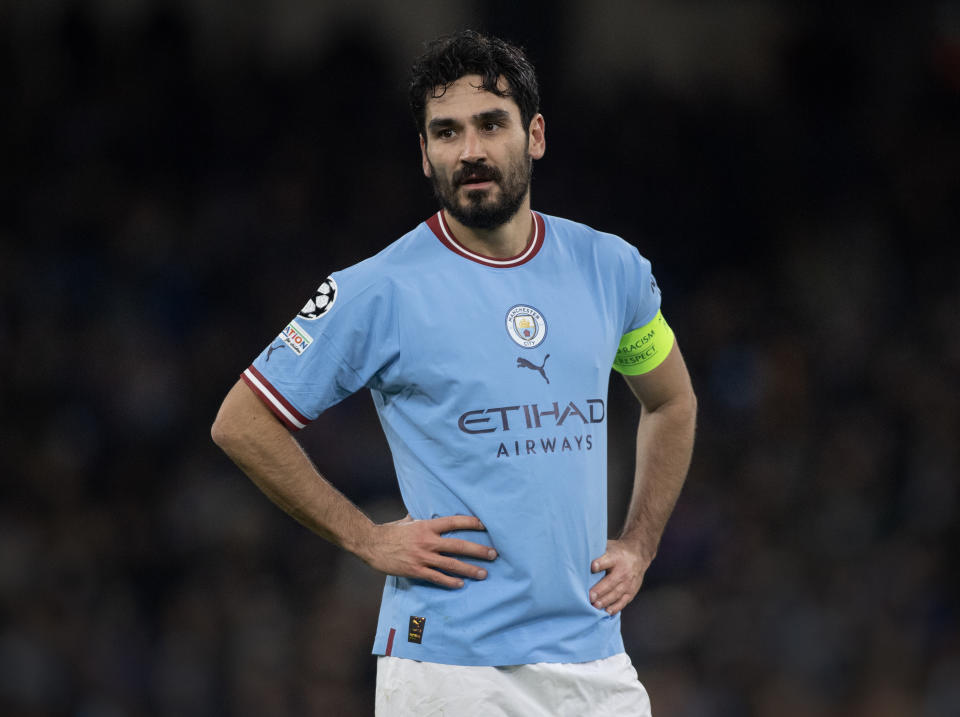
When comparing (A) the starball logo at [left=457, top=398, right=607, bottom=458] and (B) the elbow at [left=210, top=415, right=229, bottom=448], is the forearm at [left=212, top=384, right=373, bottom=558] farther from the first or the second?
(A) the starball logo at [left=457, top=398, right=607, bottom=458]

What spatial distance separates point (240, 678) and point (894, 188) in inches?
229

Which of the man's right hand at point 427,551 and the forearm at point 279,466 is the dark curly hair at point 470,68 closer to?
the forearm at point 279,466

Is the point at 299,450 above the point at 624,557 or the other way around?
above

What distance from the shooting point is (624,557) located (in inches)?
123

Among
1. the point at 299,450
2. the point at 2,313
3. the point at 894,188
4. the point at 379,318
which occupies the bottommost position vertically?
the point at 299,450

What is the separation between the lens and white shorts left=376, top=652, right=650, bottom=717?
282 cm

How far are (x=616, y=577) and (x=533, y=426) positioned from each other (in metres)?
0.45

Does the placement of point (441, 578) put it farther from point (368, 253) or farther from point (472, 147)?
point (368, 253)

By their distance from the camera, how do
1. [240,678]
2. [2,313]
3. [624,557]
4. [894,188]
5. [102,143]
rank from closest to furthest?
1. [624,557]
2. [240,678]
3. [2,313]
4. [102,143]
5. [894,188]

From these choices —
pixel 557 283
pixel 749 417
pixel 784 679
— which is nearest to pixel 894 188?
pixel 749 417

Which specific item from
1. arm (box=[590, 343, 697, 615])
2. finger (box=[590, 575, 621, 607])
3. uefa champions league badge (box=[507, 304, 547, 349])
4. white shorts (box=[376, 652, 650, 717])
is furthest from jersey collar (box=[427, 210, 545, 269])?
white shorts (box=[376, 652, 650, 717])

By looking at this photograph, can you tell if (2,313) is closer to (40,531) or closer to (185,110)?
(40,531)

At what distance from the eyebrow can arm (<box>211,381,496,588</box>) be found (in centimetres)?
75

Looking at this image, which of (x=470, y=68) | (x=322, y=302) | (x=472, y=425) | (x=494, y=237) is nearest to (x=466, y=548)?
(x=472, y=425)
